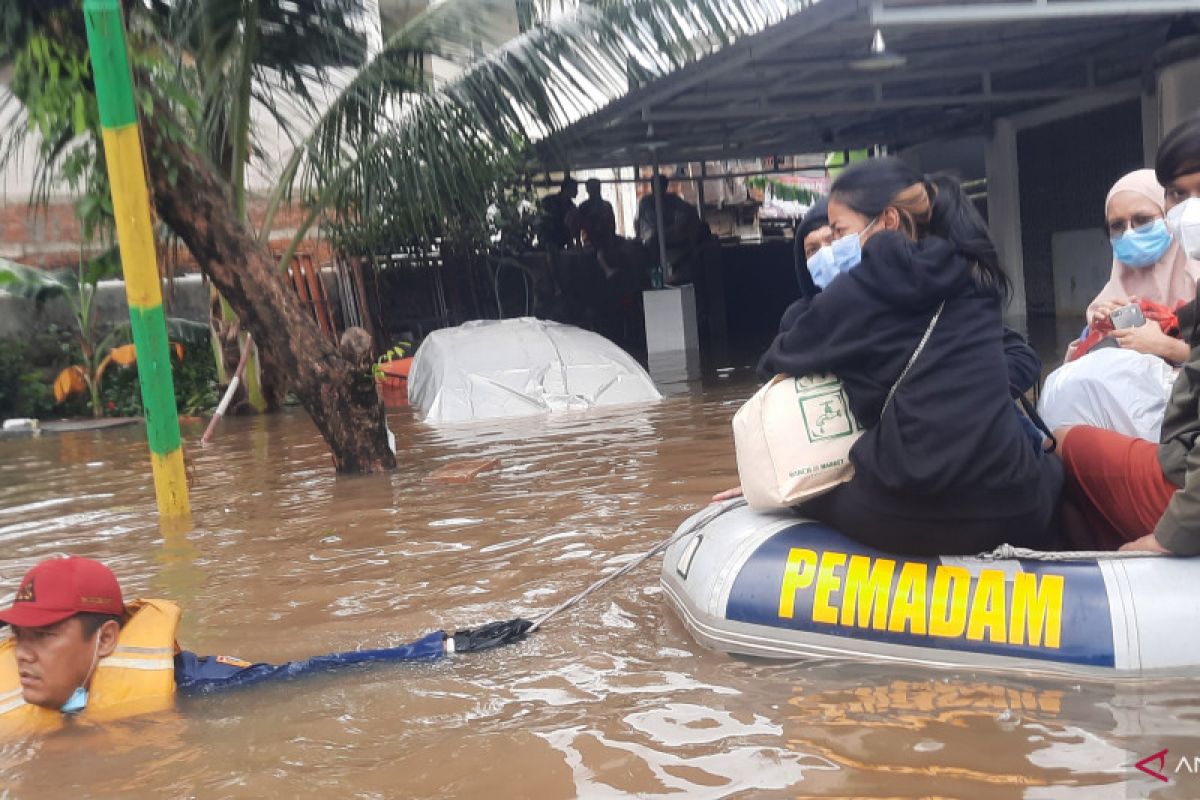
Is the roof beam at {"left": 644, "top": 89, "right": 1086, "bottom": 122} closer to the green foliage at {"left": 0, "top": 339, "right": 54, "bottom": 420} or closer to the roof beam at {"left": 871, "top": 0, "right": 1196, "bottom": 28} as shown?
the roof beam at {"left": 871, "top": 0, "right": 1196, "bottom": 28}

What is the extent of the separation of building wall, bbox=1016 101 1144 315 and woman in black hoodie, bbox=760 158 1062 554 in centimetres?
1271

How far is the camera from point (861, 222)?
3510mm

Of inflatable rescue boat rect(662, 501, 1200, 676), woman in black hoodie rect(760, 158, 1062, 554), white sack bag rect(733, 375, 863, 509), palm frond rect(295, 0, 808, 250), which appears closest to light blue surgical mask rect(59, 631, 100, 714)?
inflatable rescue boat rect(662, 501, 1200, 676)

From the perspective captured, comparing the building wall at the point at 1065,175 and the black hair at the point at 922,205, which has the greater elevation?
the building wall at the point at 1065,175

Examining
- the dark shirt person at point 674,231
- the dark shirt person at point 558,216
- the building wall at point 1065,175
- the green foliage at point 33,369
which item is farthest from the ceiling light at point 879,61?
the green foliage at point 33,369

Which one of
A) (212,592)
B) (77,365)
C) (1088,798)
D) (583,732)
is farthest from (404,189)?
(1088,798)

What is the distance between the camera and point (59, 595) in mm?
3154

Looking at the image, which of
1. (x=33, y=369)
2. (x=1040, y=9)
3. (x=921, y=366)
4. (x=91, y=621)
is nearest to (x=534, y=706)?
(x=91, y=621)

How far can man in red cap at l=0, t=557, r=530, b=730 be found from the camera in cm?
317

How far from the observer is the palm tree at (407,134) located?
731cm

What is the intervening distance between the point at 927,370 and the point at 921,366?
0.07 feet

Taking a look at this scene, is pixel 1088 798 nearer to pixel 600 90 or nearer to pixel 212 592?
pixel 212 592

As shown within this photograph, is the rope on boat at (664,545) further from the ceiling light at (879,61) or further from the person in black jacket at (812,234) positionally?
the ceiling light at (879,61)

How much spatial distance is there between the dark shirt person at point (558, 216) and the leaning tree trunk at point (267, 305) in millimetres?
10040
